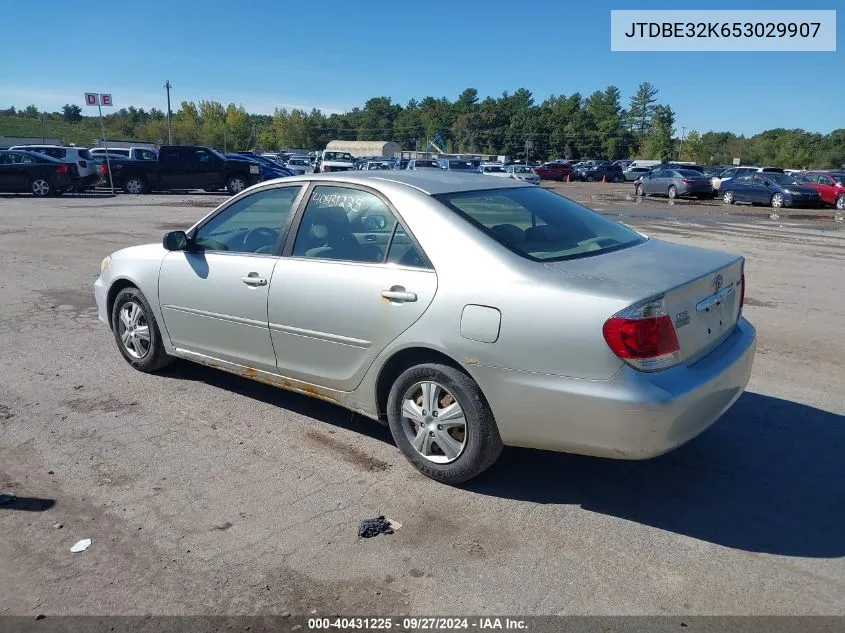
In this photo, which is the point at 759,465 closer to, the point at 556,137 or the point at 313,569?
the point at 313,569

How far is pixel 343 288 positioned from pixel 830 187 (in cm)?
2977

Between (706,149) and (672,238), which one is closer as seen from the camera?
(672,238)

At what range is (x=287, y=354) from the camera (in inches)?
174

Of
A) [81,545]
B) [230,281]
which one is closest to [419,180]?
[230,281]

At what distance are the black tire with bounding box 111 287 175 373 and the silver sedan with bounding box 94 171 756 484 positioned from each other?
0.32m

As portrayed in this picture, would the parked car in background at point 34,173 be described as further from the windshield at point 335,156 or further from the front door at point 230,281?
the front door at point 230,281

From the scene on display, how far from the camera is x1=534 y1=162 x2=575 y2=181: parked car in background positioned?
56.9m

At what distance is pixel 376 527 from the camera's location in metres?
3.43

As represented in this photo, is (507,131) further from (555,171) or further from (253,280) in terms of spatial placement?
(253,280)

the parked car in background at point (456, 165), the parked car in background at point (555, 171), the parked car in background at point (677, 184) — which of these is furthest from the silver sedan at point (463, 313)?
the parked car in background at point (555, 171)

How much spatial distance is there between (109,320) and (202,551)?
3211 mm

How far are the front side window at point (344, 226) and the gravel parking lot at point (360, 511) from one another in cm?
119

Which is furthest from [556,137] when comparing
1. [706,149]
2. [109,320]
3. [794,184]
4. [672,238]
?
[109,320]

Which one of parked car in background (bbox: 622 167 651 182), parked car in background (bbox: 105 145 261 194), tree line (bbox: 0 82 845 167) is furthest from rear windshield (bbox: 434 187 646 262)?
tree line (bbox: 0 82 845 167)
